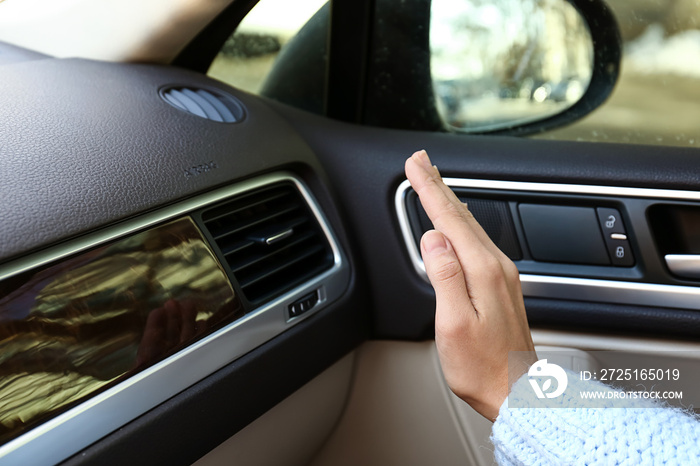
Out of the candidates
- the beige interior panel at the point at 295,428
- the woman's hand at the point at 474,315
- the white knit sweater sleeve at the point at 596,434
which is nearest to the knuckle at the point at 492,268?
the woman's hand at the point at 474,315

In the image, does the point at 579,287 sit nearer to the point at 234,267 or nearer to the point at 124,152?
the point at 234,267

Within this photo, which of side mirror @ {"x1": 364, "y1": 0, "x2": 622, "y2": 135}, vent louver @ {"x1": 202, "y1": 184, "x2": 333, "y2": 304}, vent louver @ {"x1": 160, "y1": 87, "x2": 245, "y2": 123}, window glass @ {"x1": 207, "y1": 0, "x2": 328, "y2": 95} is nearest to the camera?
vent louver @ {"x1": 202, "y1": 184, "x2": 333, "y2": 304}

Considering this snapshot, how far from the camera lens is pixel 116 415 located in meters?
0.92

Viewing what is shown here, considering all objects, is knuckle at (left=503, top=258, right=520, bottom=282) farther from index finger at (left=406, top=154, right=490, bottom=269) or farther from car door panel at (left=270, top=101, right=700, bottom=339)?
car door panel at (left=270, top=101, right=700, bottom=339)

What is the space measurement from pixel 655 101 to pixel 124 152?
52.9 inches

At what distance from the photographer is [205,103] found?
55.1 inches

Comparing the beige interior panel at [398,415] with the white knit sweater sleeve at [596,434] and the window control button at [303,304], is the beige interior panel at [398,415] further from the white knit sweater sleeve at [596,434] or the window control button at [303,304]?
the white knit sweater sleeve at [596,434]

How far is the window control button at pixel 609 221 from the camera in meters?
1.47

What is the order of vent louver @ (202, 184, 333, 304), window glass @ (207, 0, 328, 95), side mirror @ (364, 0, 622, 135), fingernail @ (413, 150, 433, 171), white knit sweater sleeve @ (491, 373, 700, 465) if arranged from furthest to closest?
side mirror @ (364, 0, 622, 135) < window glass @ (207, 0, 328, 95) < vent louver @ (202, 184, 333, 304) < fingernail @ (413, 150, 433, 171) < white knit sweater sleeve @ (491, 373, 700, 465)

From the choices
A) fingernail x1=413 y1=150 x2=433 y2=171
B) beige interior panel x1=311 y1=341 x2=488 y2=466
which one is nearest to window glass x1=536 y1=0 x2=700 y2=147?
beige interior panel x1=311 y1=341 x2=488 y2=466

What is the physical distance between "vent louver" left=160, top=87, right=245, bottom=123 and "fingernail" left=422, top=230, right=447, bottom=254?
0.60 meters

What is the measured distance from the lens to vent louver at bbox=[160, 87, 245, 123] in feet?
4.38

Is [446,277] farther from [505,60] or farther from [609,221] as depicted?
[505,60]

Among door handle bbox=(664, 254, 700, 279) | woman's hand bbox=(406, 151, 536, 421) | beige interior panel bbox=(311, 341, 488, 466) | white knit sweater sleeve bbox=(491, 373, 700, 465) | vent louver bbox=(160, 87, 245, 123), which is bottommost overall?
beige interior panel bbox=(311, 341, 488, 466)
